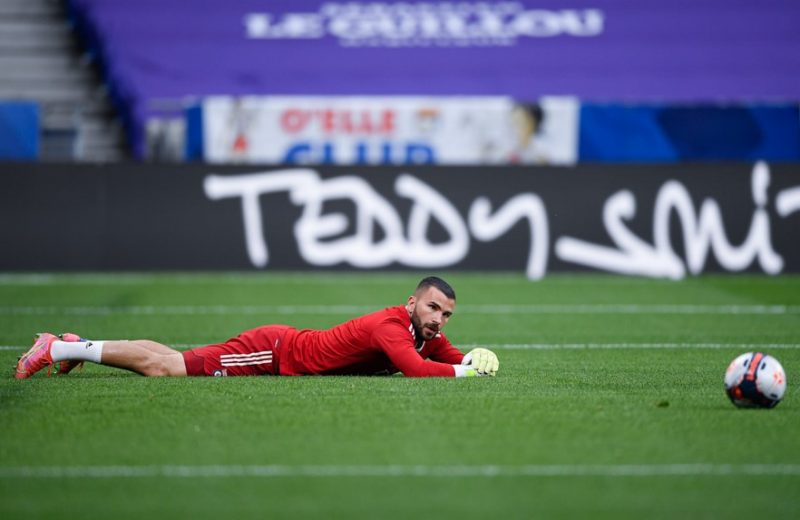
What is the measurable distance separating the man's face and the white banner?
11548mm

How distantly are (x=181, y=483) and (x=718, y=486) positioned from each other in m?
2.42

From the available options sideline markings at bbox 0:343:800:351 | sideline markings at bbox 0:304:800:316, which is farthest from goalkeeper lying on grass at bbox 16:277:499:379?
sideline markings at bbox 0:304:800:316

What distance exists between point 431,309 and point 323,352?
90 centimetres

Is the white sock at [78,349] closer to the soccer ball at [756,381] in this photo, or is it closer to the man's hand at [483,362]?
the man's hand at [483,362]

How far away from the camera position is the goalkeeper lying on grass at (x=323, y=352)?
8281 mm

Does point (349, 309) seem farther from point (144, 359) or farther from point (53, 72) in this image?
point (53, 72)

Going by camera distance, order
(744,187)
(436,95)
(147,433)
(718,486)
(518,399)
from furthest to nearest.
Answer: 1. (436,95)
2. (744,187)
3. (518,399)
4. (147,433)
5. (718,486)

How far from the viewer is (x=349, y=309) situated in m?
13.9

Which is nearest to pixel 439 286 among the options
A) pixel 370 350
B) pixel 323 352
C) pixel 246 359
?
pixel 370 350

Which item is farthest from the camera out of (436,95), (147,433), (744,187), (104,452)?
(436,95)

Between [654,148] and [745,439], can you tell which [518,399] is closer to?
[745,439]

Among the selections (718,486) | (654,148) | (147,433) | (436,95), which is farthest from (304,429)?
(436,95)

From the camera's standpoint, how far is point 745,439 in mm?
6695

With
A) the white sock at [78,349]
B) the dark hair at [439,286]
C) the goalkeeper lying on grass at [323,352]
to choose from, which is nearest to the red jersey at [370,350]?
the goalkeeper lying on grass at [323,352]
